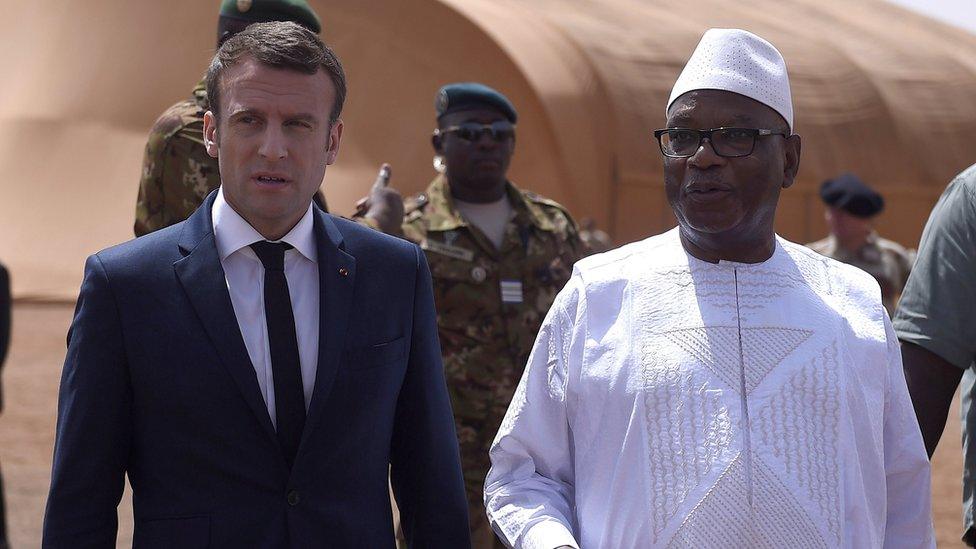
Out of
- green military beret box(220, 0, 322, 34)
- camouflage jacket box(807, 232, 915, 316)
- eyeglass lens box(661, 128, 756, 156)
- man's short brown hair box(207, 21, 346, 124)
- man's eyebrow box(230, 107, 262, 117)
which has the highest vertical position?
green military beret box(220, 0, 322, 34)

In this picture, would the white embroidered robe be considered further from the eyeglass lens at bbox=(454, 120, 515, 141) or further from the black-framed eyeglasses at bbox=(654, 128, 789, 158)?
the eyeglass lens at bbox=(454, 120, 515, 141)

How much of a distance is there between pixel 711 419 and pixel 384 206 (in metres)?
2.44

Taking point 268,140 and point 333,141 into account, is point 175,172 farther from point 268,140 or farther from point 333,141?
point 268,140

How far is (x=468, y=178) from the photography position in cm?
540

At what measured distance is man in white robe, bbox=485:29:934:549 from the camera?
101 inches

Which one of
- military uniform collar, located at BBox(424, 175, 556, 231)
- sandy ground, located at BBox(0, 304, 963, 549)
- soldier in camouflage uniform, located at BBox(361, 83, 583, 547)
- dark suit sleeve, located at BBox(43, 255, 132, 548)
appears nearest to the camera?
dark suit sleeve, located at BBox(43, 255, 132, 548)

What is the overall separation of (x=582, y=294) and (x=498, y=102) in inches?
113

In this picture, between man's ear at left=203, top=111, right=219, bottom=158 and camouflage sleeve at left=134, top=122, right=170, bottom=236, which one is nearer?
man's ear at left=203, top=111, right=219, bottom=158

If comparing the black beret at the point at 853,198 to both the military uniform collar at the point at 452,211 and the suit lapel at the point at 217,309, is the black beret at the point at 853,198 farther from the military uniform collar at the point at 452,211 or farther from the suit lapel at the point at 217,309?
the suit lapel at the point at 217,309

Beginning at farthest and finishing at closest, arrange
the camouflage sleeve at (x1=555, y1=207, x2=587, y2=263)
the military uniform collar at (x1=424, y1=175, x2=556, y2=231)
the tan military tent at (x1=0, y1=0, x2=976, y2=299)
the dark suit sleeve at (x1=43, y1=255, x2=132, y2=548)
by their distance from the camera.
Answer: the tan military tent at (x1=0, y1=0, x2=976, y2=299)
the camouflage sleeve at (x1=555, y1=207, x2=587, y2=263)
the military uniform collar at (x1=424, y1=175, x2=556, y2=231)
the dark suit sleeve at (x1=43, y1=255, x2=132, y2=548)

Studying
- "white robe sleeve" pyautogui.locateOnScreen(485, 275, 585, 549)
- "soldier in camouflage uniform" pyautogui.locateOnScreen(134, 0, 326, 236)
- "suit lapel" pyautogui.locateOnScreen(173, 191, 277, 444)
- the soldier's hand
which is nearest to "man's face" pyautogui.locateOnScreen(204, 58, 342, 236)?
"suit lapel" pyautogui.locateOnScreen(173, 191, 277, 444)

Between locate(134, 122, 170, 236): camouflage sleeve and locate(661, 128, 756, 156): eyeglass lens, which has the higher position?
locate(661, 128, 756, 156): eyeglass lens

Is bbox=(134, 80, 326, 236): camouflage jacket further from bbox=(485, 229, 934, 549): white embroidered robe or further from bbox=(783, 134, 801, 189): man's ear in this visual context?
bbox=(783, 134, 801, 189): man's ear

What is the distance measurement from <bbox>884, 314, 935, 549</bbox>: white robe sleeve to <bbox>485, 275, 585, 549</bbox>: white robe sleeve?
60 cm
